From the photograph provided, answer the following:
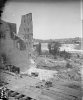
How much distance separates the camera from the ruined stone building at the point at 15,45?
244 inches

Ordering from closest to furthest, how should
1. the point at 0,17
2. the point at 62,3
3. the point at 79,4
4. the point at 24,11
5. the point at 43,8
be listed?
the point at 79,4 → the point at 62,3 → the point at 43,8 → the point at 24,11 → the point at 0,17

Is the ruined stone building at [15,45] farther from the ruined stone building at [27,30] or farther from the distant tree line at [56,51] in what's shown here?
the distant tree line at [56,51]

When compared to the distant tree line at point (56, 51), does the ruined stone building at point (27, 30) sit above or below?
above

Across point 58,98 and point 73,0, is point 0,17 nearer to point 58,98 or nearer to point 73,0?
point 73,0

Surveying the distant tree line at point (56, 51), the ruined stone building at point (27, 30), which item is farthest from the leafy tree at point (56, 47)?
the ruined stone building at point (27, 30)

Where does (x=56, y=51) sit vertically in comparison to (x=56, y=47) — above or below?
below

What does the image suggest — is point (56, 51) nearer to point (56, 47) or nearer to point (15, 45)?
point (56, 47)

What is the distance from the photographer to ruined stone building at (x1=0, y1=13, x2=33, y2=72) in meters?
6.20

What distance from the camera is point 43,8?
18.3 feet

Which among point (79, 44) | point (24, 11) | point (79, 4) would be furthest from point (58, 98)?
point (24, 11)

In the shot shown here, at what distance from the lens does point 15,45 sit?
21.6ft

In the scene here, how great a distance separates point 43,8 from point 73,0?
122 cm

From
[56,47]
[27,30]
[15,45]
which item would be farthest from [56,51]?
[15,45]

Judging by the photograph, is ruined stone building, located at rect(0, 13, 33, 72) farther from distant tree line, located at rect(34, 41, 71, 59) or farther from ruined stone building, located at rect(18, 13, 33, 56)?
distant tree line, located at rect(34, 41, 71, 59)
